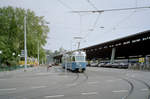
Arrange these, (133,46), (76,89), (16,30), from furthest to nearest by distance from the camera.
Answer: (133,46)
(16,30)
(76,89)

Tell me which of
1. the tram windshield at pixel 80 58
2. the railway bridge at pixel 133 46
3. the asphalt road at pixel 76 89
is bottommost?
the asphalt road at pixel 76 89

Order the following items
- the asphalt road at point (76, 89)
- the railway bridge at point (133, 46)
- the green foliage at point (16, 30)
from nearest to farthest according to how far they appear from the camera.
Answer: the asphalt road at point (76, 89) → the green foliage at point (16, 30) → the railway bridge at point (133, 46)

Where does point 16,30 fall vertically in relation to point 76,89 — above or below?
above

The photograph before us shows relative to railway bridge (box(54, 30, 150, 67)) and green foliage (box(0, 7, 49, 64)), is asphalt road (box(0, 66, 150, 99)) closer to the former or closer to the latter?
green foliage (box(0, 7, 49, 64))

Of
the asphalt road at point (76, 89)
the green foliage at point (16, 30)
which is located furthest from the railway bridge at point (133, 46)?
the asphalt road at point (76, 89)

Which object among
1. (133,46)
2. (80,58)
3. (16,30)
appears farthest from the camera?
(133,46)

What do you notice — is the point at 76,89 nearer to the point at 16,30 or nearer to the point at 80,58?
the point at 80,58

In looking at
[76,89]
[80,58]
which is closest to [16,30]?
[80,58]

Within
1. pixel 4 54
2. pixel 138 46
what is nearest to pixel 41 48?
pixel 4 54

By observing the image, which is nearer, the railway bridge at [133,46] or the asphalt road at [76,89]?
the asphalt road at [76,89]

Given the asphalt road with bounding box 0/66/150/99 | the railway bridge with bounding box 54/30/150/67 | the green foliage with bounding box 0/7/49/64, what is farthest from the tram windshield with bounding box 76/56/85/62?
the railway bridge with bounding box 54/30/150/67

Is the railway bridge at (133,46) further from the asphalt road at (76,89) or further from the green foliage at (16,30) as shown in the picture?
the asphalt road at (76,89)

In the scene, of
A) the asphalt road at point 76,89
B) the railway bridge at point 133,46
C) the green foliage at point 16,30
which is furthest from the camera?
the railway bridge at point 133,46

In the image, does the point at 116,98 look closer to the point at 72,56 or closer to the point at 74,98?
the point at 74,98
